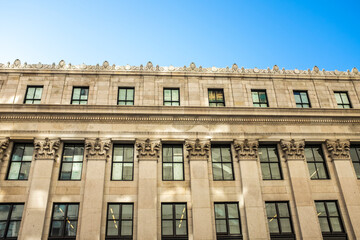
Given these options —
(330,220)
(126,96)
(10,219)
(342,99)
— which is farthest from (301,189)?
(10,219)

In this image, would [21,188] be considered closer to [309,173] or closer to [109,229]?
[109,229]

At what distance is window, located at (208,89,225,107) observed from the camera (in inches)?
901

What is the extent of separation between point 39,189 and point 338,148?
20.3m

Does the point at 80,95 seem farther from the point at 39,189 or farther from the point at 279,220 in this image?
the point at 279,220

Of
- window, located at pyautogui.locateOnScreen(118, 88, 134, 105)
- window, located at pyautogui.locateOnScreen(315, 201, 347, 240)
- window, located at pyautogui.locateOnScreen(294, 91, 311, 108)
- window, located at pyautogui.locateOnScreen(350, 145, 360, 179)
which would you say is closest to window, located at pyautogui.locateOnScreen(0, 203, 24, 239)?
window, located at pyautogui.locateOnScreen(118, 88, 134, 105)

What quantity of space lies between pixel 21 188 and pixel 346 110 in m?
23.3

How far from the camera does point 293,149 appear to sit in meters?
20.9

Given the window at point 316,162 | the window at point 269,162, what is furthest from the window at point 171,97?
the window at point 316,162

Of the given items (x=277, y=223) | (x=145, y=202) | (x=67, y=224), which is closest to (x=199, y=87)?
(x=145, y=202)

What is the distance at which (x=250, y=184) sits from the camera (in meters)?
19.8

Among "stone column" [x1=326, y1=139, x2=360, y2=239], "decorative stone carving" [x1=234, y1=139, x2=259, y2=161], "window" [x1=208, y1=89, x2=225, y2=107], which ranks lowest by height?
"stone column" [x1=326, y1=139, x2=360, y2=239]

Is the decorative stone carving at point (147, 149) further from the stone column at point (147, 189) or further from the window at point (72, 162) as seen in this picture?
the window at point (72, 162)

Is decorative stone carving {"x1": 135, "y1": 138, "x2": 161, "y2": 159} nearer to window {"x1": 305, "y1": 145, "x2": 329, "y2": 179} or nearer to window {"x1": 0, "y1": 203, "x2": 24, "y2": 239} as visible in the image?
window {"x1": 0, "y1": 203, "x2": 24, "y2": 239}

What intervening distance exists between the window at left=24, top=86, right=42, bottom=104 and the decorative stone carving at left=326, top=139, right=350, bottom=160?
21.3m
